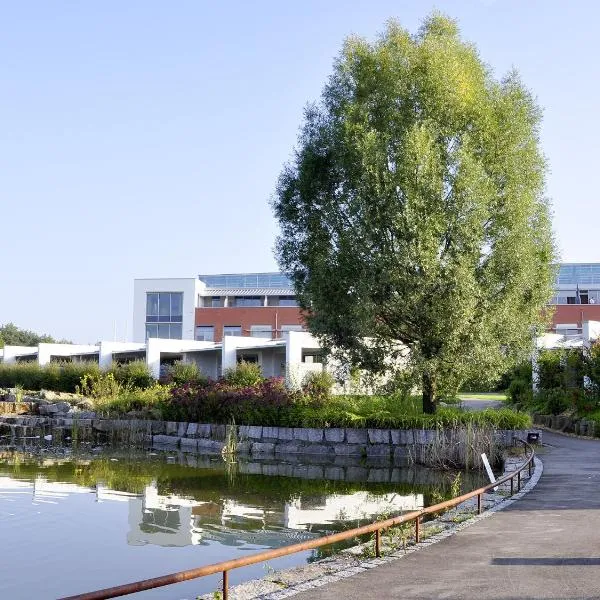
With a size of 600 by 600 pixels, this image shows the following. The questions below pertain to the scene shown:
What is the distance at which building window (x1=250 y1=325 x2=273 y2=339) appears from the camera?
6100 cm

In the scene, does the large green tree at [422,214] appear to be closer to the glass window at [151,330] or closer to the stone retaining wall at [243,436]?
the stone retaining wall at [243,436]

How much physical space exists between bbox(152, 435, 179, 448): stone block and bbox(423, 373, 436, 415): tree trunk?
27.8ft

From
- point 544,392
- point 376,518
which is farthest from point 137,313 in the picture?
point 376,518

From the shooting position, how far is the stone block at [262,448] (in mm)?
23236

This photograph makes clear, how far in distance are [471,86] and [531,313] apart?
651cm

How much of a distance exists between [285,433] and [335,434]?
1701 mm

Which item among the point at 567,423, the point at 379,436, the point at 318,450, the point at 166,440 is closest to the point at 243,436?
the point at 318,450

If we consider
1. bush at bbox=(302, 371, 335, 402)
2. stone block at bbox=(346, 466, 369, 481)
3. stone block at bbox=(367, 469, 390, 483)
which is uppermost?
bush at bbox=(302, 371, 335, 402)

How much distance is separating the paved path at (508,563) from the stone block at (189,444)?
14.6 meters

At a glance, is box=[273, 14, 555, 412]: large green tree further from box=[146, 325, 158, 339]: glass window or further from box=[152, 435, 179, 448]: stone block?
box=[146, 325, 158, 339]: glass window

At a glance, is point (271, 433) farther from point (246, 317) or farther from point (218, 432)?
point (246, 317)

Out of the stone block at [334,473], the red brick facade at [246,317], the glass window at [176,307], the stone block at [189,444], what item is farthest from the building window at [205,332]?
the stone block at [334,473]

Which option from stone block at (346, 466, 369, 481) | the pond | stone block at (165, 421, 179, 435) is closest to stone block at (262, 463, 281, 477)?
the pond

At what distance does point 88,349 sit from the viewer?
157 feet
